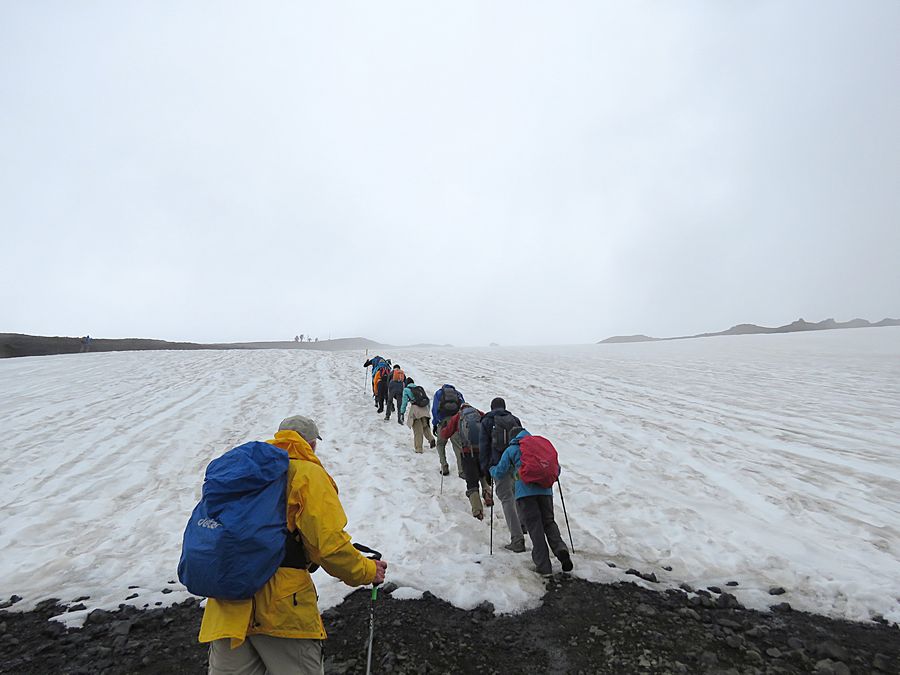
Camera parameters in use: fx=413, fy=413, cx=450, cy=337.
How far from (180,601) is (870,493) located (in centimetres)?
1104

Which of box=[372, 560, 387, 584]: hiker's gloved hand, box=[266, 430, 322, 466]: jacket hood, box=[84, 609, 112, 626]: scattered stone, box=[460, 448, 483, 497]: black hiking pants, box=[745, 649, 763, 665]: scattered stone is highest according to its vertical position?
box=[266, 430, 322, 466]: jacket hood

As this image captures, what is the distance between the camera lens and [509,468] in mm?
5969

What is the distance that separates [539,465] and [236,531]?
3.78 meters

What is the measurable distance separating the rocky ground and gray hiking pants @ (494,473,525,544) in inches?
46.4

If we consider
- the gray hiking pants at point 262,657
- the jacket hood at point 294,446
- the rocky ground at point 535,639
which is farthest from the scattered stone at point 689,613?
the jacket hood at point 294,446

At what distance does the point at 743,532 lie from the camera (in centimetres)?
641

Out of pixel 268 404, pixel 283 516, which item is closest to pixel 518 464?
pixel 283 516

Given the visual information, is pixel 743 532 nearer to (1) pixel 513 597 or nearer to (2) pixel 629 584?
(2) pixel 629 584

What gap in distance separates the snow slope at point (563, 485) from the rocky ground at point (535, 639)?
317 mm

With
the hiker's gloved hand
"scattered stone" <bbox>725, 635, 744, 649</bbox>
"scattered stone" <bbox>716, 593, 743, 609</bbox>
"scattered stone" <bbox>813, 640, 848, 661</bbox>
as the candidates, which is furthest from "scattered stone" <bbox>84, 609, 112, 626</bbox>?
"scattered stone" <bbox>813, 640, 848, 661</bbox>

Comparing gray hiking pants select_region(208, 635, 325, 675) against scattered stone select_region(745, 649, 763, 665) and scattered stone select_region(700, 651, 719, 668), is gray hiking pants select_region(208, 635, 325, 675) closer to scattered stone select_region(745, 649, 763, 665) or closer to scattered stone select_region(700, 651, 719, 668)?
scattered stone select_region(700, 651, 719, 668)

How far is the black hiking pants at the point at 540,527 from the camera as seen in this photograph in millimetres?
5379

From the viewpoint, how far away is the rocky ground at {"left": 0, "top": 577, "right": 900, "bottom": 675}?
3.93 m

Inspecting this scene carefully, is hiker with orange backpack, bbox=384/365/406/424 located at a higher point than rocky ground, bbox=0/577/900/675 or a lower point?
higher
